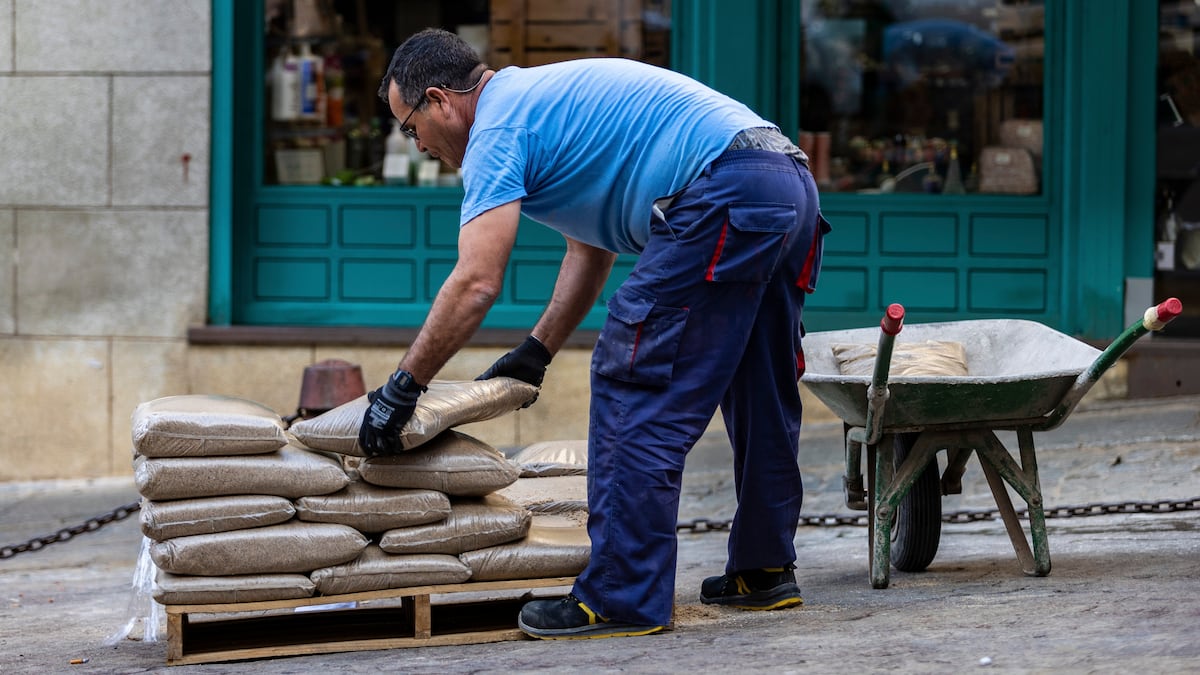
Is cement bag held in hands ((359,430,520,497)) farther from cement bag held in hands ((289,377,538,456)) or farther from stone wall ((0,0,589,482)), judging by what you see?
stone wall ((0,0,589,482))

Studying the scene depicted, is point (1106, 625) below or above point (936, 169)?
below

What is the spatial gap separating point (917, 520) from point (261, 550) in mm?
2220

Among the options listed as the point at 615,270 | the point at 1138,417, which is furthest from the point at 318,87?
the point at 1138,417

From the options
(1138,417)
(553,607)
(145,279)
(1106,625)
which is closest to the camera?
(1106,625)

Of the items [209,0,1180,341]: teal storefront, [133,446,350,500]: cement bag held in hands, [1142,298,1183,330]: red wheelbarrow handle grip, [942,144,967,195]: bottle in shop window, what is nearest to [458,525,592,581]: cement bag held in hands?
[133,446,350,500]: cement bag held in hands

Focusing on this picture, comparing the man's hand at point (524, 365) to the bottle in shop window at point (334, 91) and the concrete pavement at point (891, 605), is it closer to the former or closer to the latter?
the concrete pavement at point (891, 605)

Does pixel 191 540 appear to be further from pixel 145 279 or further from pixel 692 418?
pixel 145 279

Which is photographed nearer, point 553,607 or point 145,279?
point 553,607

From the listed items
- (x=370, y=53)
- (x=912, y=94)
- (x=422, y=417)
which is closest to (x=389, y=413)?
(x=422, y=417)

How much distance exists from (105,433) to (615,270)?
3.25 m

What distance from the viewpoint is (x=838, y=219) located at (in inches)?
354

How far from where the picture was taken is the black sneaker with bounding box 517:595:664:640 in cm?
418

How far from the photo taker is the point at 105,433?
911cm

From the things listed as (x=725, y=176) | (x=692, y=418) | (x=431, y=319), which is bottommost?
(x=692, y=418)
